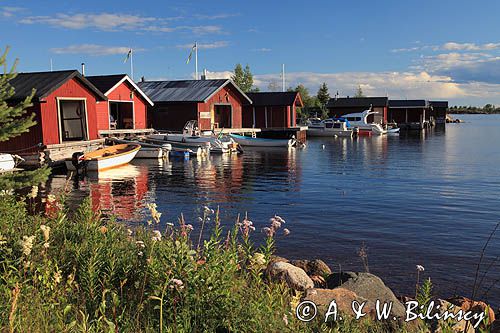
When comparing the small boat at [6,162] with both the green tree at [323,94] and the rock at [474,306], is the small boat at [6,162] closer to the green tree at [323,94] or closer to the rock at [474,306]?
the rock at [474,306]

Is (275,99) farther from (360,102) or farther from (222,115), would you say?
(360,102)

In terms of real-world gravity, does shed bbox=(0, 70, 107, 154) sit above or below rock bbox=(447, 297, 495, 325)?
above

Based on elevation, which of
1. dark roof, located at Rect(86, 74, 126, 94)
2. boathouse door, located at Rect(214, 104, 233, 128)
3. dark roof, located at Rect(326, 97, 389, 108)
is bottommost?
boathouse door, located at Rect(214, 104, 233, 128)

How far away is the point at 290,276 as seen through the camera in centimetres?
790

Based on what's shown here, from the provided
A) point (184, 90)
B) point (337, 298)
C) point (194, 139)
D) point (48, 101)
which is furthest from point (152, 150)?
point (337, 298)

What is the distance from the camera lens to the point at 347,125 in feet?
208

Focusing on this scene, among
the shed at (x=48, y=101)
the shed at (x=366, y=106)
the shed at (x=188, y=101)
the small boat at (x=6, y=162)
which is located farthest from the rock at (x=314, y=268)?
the shed at (x=366, y=106)

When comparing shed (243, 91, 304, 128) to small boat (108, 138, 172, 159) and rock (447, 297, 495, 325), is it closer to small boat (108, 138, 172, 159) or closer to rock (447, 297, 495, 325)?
small boat (108, 138, 172, 159)

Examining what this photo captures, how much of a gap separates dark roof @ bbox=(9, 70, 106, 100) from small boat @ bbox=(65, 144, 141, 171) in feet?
12.2

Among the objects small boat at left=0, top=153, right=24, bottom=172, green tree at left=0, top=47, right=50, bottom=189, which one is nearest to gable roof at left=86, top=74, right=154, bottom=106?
small boat at left=0, top=153, right=24, bottom=172

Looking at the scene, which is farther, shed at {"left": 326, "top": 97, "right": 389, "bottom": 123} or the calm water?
shed at {"left": 326, "top": 97, "right": 389, "bottom": 123}

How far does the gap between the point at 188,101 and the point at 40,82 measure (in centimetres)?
1755

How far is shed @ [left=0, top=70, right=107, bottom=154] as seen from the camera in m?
25.6

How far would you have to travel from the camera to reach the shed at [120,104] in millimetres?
34500
